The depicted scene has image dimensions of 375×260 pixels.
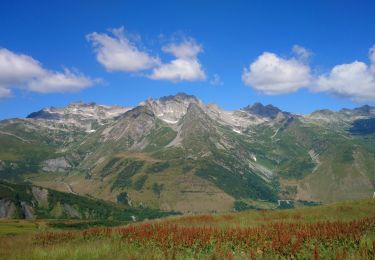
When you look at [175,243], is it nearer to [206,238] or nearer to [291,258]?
[206,238]

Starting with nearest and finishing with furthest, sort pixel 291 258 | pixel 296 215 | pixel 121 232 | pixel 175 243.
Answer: pixel 291 258 → pixel 175 243 → pixel 121 232 → pixel 296 215

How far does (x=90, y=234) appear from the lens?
64.5ft

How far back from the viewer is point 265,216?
30.7 metres

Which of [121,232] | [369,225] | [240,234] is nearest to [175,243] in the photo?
[240,234]

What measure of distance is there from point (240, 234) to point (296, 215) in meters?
14.1

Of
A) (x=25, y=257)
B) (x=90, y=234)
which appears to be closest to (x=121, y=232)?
(x=90, y=234)

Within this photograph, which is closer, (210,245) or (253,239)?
(210,245)

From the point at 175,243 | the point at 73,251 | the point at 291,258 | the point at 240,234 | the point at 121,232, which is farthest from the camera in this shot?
the point at 121,232

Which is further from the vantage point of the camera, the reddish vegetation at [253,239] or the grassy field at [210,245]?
the reddish vegetation at [253,239]

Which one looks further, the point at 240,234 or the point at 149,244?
the point at 240,234

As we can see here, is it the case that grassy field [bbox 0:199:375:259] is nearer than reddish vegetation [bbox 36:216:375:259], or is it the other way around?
grassy field [bbox 0:199:375:259]

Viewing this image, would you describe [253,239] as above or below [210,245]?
above

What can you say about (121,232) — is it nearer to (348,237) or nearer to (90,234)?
(90,234)

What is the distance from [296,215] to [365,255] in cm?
1930
